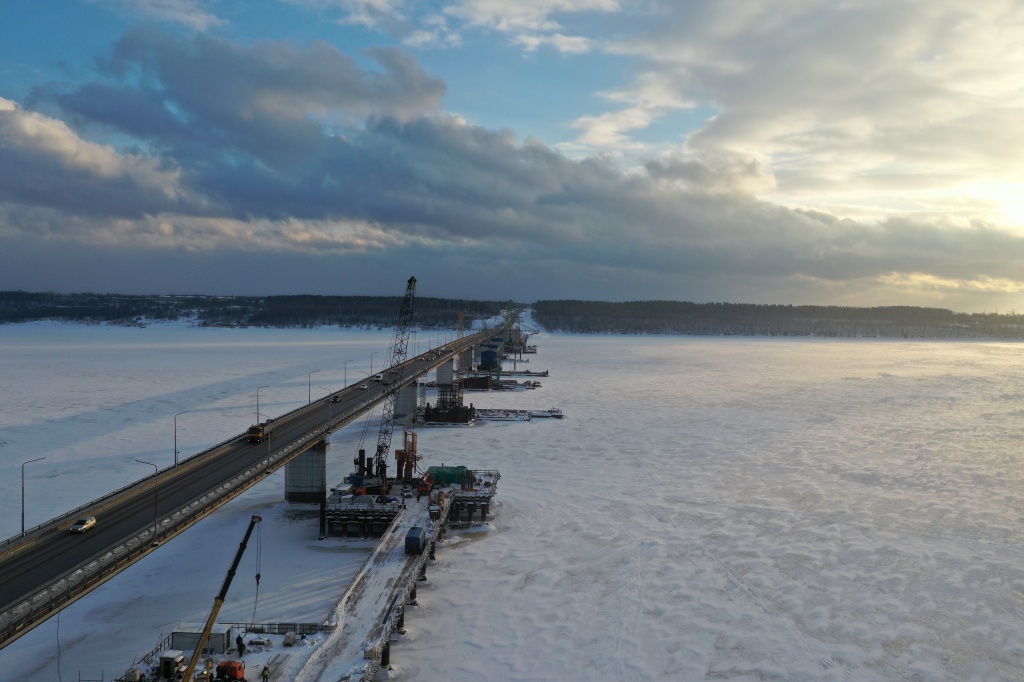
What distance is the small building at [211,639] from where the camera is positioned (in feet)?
84.3

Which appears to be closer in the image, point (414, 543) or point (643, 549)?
point (414, 543)

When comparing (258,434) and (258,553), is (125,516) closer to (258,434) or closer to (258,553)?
(258,553)

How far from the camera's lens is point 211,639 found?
2580 centimetres

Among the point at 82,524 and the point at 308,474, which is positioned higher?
the point at 82,524

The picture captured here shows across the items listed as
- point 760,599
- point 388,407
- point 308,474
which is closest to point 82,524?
point 308,474

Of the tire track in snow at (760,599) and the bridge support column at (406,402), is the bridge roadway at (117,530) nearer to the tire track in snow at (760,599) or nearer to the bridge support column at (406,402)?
the tire track in snow at (760,599)

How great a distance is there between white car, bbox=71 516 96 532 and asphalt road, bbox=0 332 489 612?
251mm

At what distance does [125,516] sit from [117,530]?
2.08 meters

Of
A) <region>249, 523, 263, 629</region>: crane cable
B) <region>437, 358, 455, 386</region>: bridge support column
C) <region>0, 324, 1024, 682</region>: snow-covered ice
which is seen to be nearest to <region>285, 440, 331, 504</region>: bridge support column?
<region>0, 324, 1024, 682</region>: snow-covered ice

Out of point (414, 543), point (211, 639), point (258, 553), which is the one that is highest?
point (414, 543)

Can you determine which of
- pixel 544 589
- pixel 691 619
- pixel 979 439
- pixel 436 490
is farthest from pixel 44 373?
pixel 979 439

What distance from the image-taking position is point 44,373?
114 metres

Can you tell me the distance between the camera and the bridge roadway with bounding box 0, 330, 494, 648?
71.6ft

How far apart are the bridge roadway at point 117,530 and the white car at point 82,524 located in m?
0.26
